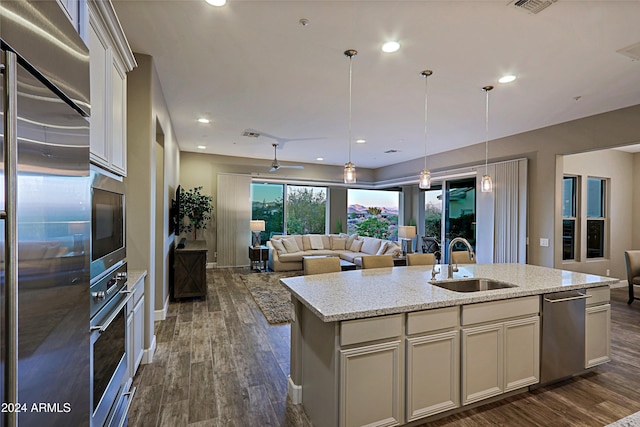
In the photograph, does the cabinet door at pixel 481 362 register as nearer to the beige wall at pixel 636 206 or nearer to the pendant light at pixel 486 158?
the pendant light at pixel 486 158

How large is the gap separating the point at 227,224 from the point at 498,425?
714cm

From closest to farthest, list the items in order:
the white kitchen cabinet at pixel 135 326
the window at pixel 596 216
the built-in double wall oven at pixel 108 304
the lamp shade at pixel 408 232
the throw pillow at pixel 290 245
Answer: the built-in double wall oven at pixel 108 304 → the white kitchen cabinet at pixel 135 326 → the window at pixel 596 216 → the throw pillow at pixel 290 245 → the lamp shade at pixel 408 232

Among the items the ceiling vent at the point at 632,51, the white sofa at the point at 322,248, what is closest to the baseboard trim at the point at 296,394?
the ceiling vent at the point at 632,51

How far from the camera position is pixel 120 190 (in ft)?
6.40

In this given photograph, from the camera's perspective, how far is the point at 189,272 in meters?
5.00

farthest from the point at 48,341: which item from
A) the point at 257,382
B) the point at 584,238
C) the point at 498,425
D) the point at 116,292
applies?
the point at 584,238

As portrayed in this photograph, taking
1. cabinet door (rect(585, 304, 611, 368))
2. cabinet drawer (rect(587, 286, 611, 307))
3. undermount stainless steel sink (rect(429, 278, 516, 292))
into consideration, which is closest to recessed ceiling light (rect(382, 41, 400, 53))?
undermount stainless steel sink (rect(429, 278, 516, 292))

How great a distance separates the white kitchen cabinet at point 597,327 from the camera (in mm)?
2781

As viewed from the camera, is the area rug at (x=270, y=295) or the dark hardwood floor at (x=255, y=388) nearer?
the dark hardwood floor at (x=255, y=388)

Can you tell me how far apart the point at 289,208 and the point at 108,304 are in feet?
25.5

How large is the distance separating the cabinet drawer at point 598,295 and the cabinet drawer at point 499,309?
0.70 metres

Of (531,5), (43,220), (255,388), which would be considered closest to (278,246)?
(255,388)

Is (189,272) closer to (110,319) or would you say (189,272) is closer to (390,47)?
(110,319)

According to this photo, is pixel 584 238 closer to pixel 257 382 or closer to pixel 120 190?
pixel 257 382
